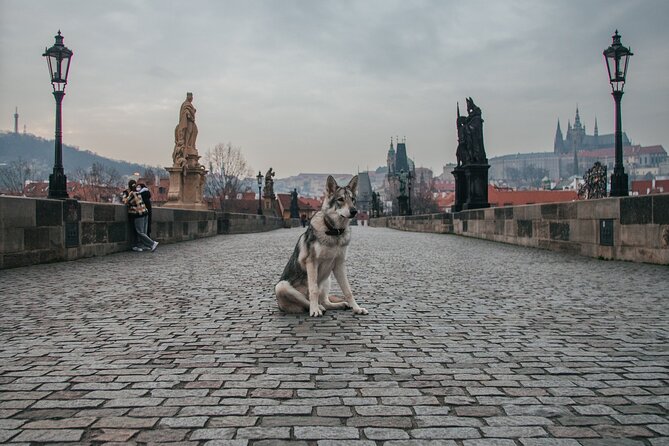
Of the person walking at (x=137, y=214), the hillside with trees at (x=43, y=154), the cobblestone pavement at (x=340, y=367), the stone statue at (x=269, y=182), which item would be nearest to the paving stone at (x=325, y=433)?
the cobblestone pavement at (x=340, y=367)

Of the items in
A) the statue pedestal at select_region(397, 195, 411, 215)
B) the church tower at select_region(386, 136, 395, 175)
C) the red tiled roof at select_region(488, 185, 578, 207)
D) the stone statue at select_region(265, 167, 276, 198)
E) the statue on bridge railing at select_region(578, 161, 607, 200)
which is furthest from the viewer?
the church tower at select_region(386, 136, 395, 175)

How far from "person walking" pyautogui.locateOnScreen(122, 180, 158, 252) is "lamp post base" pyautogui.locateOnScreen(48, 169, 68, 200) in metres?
1.54

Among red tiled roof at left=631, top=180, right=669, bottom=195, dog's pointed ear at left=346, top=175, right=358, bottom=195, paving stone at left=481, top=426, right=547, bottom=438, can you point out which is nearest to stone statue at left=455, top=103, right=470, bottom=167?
dog's pointed ear at left=346, top=175, right=358, bottom=195

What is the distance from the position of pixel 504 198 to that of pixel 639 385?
101 m

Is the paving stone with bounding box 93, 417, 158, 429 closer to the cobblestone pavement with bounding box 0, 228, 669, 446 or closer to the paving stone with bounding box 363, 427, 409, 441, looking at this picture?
the cobblestone pavement with bounding box 0, 228, 669, 446

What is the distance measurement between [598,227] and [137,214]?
9844 millimetres

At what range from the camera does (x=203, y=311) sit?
525cm

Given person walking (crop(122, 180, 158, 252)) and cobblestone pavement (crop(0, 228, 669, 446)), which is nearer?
cobblestone pavement (crop(0, 228, 669, 446))

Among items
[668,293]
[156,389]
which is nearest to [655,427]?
[156,389]

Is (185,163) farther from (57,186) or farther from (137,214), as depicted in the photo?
(57,186)

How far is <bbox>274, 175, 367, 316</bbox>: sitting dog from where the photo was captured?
4.98m

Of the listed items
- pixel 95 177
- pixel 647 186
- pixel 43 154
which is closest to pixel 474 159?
pixel 95 177

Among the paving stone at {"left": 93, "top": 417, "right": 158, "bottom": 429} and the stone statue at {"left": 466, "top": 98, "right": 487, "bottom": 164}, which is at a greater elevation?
the stone statue at {"left": 466, "top": 98, "right": 487, "bottom": 164}

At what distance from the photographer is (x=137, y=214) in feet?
42.6
